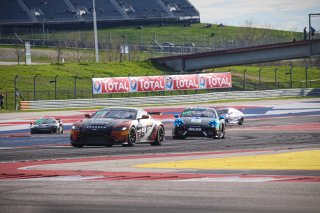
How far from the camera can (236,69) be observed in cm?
8925

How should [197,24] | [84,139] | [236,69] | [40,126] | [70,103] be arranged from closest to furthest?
[84,139] → [40,126] → [70,103] → [236,69] → [197,24]

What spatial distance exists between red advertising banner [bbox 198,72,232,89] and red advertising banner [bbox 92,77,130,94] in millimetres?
7774

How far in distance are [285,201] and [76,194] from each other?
278 cm

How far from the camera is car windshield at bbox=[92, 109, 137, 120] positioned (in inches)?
926

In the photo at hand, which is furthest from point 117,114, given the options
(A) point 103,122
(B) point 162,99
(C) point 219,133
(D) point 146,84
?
(D) point 146,84

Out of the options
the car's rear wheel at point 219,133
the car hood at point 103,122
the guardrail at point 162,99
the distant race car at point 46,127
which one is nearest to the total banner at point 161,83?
the guardrail at point 162,99

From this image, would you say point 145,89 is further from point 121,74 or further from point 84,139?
point 84,139

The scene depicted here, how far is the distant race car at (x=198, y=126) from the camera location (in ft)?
93.1

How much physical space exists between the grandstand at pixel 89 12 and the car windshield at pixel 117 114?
8519 cm

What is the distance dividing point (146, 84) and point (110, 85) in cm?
357

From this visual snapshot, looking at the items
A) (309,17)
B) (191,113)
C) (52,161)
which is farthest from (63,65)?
(52,161)

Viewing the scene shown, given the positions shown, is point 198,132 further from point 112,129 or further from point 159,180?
point 159,180

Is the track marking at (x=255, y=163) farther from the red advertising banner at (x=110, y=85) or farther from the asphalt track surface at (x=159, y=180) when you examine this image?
the red advertising banner at (x=110, y=85)

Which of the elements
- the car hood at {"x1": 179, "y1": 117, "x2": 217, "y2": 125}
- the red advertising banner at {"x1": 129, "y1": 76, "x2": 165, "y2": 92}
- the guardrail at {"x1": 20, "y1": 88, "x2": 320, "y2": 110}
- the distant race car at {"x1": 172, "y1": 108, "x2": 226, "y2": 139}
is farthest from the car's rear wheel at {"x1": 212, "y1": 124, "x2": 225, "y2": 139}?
the red advertising banner at {"x1": 129, "y1": 76, "x2": 165, "y2": 92}
